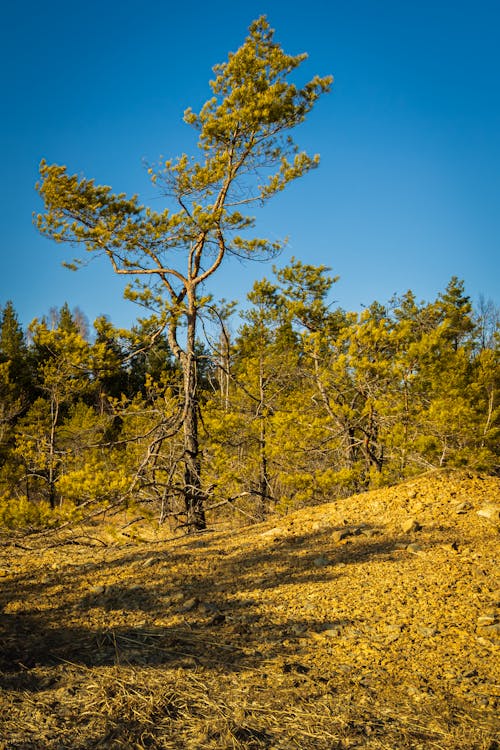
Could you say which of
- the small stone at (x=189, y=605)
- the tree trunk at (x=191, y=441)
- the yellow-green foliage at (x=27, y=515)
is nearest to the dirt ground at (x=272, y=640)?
the small stone at (x=189, y=605)

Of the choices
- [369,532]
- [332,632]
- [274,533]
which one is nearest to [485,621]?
[332,632]

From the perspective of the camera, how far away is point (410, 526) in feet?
15.4

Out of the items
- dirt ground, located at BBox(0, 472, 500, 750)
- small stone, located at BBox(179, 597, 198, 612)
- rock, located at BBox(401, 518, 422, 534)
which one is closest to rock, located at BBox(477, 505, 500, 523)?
dirt ground, located at BBox(0, 472, 500, 750)

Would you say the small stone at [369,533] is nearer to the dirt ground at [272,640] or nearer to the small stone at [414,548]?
the dirt ground at [272,640]

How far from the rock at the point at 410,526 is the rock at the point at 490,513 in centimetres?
68

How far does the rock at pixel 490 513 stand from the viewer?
15.7 ft

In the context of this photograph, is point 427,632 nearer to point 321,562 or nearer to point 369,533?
point 321,562

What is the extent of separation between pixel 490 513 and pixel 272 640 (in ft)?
9.72

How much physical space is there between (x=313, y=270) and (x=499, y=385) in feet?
17.4

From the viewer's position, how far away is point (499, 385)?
11.9m

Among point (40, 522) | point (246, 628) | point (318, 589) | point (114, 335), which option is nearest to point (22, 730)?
point (246, 628)

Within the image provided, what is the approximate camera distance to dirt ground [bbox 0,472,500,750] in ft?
6.64

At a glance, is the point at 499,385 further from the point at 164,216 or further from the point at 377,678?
the point at 377,678

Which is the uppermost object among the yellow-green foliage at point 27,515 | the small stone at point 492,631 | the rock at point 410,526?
the yellow-green foliage at point 27,515
